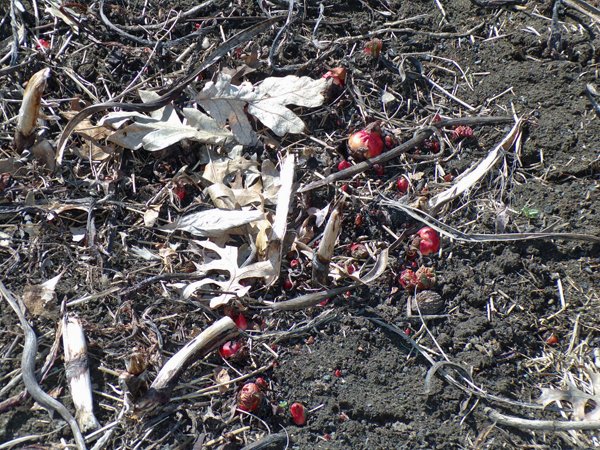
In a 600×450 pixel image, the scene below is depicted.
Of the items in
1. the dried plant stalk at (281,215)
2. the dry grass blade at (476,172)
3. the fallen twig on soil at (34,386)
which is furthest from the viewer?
the dry grass blade at (476,172)

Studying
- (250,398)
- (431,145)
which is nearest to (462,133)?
(431,145)

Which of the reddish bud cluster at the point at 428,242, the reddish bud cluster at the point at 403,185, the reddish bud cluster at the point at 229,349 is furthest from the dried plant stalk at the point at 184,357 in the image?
the reddish bud cluster at the point at 403,185

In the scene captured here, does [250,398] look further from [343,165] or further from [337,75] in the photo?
[337,75]

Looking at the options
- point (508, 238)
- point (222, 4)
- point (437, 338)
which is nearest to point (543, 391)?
point (437, 338)

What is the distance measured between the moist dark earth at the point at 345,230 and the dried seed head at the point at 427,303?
0.10ft

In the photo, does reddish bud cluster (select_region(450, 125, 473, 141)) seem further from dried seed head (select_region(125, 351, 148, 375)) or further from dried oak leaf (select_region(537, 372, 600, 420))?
dried seed head (select_region(125, 351, 148, 375))

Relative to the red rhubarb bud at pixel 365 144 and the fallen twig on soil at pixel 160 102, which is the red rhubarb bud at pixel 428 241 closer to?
the red rhubarb bud at pixel 365 144

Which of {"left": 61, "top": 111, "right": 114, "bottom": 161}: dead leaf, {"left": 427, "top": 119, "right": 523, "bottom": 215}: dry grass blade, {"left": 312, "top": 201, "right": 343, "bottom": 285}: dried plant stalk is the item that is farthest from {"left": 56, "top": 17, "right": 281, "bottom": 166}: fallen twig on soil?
{"left": 427, "top": 119, "right": 523, "bottom": 215}: dry grass blade

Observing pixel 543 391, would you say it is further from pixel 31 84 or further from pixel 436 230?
pixel 31 84

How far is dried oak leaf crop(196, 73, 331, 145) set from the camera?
2479 millimetres

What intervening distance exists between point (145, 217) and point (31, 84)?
0.70m

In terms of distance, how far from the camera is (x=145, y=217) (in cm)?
237

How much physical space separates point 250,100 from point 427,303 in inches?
40.8

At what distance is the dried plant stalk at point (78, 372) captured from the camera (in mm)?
2031
